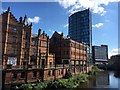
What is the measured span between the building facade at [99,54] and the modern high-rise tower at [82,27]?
29.4 metres

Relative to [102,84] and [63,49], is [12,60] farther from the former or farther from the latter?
[102,84]

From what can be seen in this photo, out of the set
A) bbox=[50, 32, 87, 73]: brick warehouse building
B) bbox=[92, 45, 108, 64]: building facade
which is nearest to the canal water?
bbox=[50, 32, 87, 73]: brick warehouse building

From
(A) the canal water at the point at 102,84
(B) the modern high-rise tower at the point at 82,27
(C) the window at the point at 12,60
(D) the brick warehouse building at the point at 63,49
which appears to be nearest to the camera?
(A) the canal water at the point at 102,84

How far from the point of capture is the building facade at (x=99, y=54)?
145750 mm

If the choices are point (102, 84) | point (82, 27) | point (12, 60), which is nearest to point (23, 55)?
point (12, 60)

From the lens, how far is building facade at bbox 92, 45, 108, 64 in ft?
478

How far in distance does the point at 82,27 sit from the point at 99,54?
38621 millimetres

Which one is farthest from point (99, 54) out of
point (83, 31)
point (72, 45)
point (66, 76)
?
point (66, 76)

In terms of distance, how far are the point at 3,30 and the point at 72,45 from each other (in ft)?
82.9

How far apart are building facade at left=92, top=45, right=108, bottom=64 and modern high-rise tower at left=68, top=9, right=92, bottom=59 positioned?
29394 millimetres

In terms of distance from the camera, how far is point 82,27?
12038 cm

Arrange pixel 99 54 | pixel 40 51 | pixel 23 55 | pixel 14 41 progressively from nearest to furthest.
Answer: pixel 14 41
pixel 23 55
pixel 40 51
pixel 99 54

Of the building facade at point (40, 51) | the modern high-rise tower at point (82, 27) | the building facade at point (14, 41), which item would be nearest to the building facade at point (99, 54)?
the modern high-rise tower at point (82, 27)

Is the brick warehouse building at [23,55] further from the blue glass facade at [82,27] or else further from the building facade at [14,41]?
the blue glass facade at [82,27]
